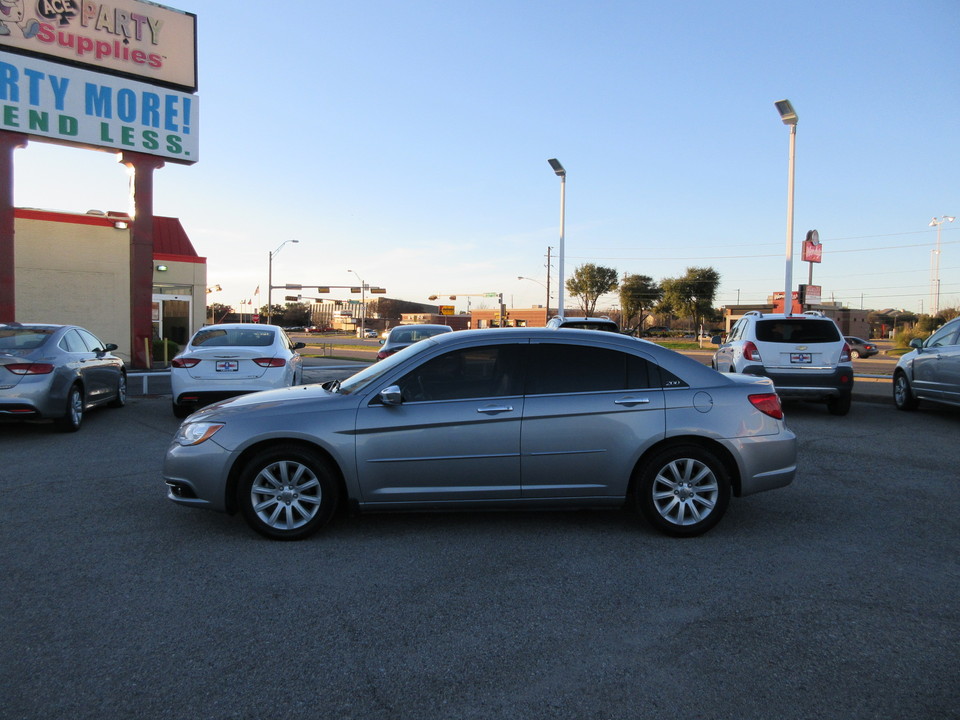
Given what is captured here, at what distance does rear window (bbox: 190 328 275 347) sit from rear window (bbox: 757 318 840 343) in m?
7.74

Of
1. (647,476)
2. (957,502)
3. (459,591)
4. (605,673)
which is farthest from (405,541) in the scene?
(957,502)

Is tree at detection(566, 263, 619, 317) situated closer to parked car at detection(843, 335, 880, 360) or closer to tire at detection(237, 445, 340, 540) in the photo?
parked car at detection(843, 335, 880, 360)

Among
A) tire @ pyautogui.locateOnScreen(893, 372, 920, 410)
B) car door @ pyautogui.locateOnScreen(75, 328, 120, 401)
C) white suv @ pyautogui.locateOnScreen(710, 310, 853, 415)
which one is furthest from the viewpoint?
tire @ pyautogui.locateOnScreen(893, 372, 920, 410)

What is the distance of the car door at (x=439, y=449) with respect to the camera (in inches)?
202

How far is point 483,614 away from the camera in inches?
154

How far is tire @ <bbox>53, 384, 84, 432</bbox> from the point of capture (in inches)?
379

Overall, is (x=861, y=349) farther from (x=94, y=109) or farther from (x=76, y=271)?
(x=94, y=109)

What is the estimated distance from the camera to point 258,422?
5.14 m

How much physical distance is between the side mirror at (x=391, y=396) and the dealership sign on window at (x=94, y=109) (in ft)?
60.4

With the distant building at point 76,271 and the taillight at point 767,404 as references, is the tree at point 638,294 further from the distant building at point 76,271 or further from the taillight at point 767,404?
the taillight at point 767,404

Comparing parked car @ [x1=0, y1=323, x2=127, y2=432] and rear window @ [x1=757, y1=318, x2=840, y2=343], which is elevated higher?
rear window @ [x1=757, y1=318, x2=840, y2=343]

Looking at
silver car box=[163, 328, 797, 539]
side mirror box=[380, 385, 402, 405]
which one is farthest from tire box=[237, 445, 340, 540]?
side mirror box=[380, 385, 402, 405]

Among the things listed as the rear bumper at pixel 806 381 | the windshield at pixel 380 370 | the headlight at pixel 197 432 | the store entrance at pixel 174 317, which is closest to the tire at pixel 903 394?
the rear bumper at pixel 806 381

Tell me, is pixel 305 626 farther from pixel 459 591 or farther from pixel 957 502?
pixel 957 502
